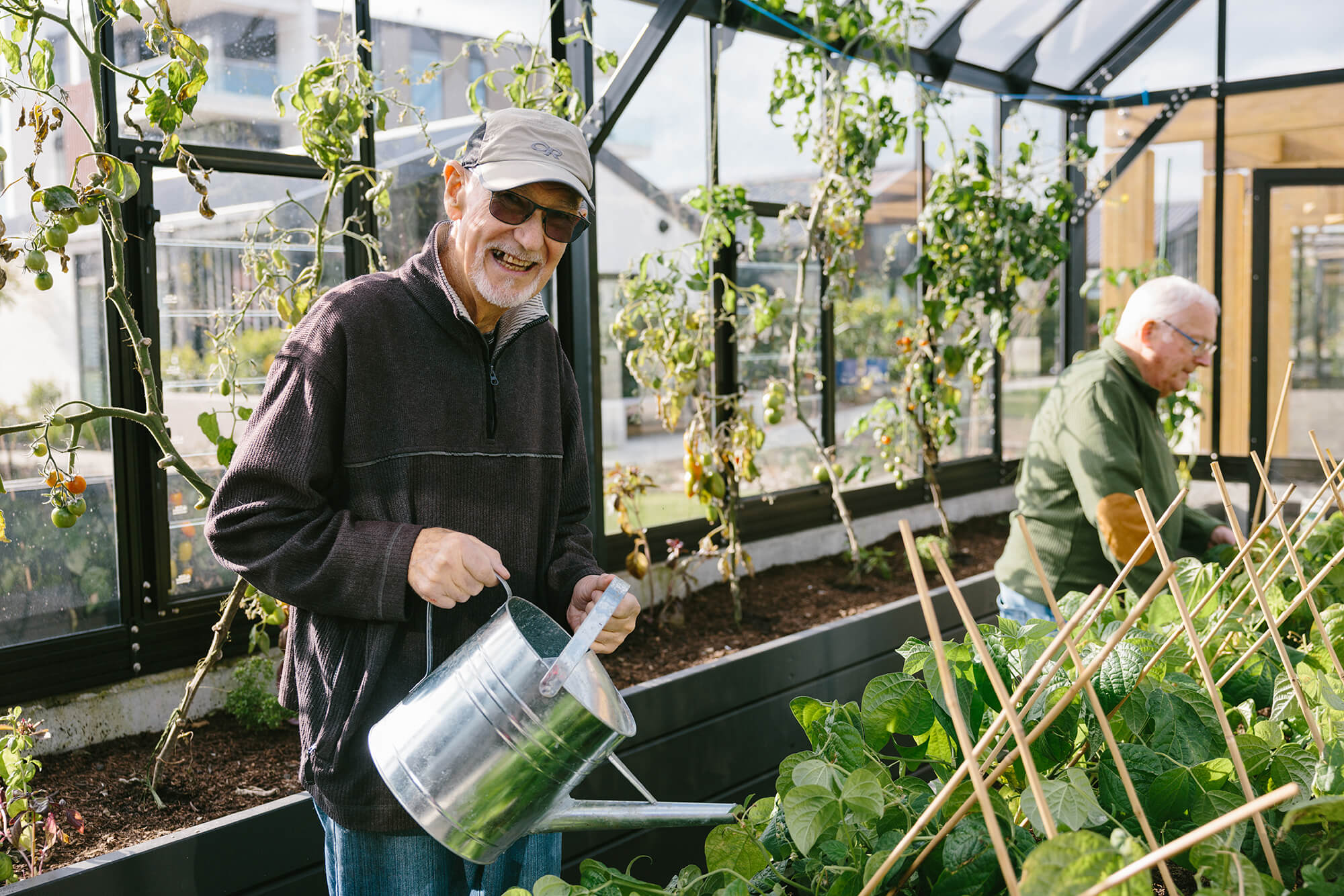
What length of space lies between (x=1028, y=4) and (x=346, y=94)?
12.6 feet

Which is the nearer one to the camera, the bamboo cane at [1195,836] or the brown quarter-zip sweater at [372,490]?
the bamboo cane at [1195,836]

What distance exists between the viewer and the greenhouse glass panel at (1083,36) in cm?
526

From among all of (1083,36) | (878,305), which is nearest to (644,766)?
(878,305)

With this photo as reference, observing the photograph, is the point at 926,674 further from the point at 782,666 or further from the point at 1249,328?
the point at 1249,328

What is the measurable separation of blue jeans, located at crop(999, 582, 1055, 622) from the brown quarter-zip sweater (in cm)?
135

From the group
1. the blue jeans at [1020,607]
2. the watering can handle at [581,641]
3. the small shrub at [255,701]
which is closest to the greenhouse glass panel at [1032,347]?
the blue jeans at [1020,607]

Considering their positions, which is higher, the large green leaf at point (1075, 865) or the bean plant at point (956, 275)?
the bean plant at point (956, 275)

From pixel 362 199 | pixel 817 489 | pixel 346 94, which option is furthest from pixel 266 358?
pixel 817 489

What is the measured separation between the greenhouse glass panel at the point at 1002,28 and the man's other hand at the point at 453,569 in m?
4.31

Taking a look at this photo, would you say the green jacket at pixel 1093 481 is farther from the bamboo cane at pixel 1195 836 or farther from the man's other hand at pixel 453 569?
the bamboo cane at pixel 1195 836

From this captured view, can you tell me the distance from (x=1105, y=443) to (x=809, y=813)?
1529 millimetres

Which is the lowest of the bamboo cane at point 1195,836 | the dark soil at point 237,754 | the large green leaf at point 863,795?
the dark soil at point 237,754

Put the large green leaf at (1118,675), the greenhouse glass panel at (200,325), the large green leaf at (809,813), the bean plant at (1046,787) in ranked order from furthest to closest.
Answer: the greenhouse glass panel at (200,325) → the large green leaf at (1118,675) → the large green leaf at (809,813) → the bean plant at (1046,787)

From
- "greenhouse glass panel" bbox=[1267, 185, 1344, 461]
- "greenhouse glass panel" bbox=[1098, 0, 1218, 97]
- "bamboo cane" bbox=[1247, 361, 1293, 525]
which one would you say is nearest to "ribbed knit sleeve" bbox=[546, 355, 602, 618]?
"bamboo cane" bbox=[1247, 361, 1293, 525]
